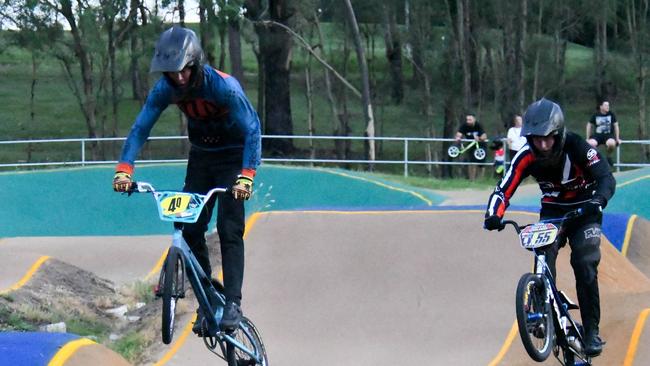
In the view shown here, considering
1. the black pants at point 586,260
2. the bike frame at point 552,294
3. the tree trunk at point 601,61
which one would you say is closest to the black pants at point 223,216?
the bike frame at point 552,294

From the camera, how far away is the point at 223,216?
6.66 metres

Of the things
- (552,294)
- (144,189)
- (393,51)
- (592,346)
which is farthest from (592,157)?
(393,51)

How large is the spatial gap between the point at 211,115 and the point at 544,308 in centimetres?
258

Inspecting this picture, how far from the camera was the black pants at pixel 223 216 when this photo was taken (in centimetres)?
665

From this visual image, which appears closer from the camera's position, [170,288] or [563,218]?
[170,288]

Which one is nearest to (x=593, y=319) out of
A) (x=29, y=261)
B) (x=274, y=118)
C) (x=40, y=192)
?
(x=29, y=261)

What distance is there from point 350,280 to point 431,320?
44.2 inches

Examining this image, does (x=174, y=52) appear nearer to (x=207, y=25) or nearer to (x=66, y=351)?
(x=66, y=351)

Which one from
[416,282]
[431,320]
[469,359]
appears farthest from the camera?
[416,282]

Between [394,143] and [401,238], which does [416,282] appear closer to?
[401,238]

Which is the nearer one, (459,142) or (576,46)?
(459,142)

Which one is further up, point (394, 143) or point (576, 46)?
point (576, 46)

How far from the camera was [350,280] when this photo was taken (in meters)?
10.2

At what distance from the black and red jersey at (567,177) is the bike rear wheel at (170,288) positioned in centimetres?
221
